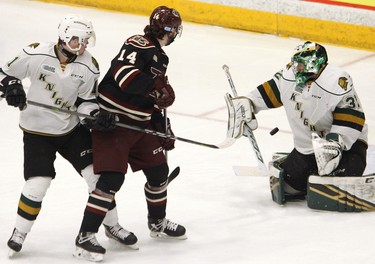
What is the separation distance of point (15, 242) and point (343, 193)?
1.47 meters

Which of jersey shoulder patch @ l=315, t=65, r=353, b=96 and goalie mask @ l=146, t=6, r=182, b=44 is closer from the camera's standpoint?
goalie mask @ l=146, t=6, r=182, b=44

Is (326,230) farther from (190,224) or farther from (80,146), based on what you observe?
(80,146)

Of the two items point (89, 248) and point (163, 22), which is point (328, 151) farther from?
point (89, 248)

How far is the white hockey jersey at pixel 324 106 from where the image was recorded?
4.79 meters

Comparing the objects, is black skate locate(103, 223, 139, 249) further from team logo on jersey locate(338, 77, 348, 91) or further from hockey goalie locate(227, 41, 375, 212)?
team logo on jersey locate(338, 77, 348, 91)

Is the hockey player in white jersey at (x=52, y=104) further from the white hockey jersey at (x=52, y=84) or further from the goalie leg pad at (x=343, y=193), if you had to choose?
the goalie leg pad at (x=343, y=193)

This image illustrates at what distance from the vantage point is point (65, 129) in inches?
169

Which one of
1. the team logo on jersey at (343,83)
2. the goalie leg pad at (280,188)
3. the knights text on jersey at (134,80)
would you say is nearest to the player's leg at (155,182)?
the knights text on jersey at (134,80)

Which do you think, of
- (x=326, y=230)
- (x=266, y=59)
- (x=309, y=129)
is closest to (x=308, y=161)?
(x=309, y=129)

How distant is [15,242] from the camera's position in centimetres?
422

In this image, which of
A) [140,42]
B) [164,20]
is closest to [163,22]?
[164,20]

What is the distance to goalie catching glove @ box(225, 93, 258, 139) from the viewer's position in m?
5.05

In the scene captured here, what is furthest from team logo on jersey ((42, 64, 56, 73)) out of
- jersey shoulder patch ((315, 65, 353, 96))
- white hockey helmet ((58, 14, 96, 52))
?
jersey shoulder patch ((315, 65, 353, 96))

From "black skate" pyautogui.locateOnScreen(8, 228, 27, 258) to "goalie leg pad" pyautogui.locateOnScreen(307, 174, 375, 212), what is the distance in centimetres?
133
